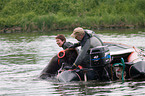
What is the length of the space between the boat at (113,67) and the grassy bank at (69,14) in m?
32.9

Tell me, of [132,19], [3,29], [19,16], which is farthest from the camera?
[19,16]

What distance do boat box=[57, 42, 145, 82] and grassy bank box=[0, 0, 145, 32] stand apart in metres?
32.9

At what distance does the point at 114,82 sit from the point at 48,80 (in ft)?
7.68

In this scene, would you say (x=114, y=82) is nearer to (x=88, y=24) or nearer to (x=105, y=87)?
(x=105, y=87)

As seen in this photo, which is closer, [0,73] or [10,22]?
[0,73]

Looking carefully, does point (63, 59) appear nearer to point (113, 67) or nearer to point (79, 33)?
point (79, 33)

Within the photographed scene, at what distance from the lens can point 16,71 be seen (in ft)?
45.4

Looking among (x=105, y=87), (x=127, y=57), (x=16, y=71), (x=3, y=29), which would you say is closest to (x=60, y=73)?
(x=105, y=87)

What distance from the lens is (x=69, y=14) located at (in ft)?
184

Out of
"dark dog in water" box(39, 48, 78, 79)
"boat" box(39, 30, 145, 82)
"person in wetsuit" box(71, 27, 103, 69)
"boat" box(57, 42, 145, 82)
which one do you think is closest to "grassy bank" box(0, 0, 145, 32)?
"dark dog in water" box(39, 48, 78, 79)

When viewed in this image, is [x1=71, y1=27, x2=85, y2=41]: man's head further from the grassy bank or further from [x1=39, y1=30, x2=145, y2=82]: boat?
the grassy bank

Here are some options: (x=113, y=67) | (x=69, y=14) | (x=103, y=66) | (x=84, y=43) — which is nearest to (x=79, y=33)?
(x=84, y=43)

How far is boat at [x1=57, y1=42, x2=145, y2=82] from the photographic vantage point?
1031 centimetres

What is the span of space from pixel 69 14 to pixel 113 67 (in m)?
45.8
